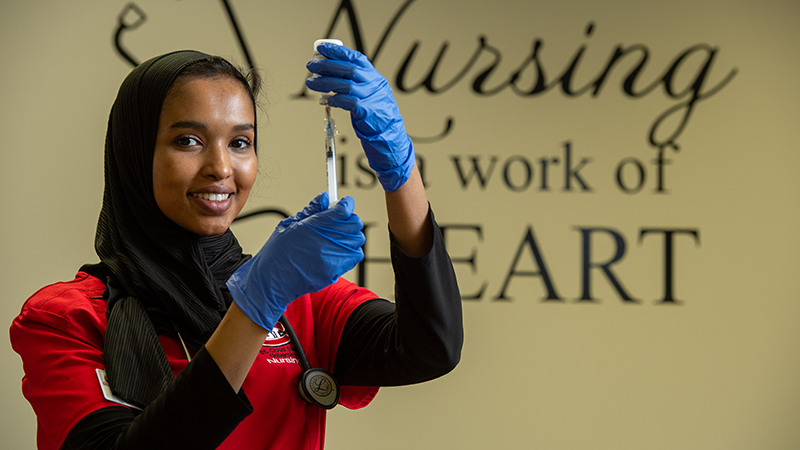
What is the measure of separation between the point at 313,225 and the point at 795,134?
219 centimetres

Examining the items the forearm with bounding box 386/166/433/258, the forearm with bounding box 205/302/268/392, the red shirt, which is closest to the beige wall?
the red shirt

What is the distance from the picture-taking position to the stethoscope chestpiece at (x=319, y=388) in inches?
39.8

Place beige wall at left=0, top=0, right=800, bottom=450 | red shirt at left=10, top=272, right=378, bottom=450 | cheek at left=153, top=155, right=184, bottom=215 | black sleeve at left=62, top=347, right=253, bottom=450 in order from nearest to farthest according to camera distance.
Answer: black sleeve at left=62, top=347, right=253, bottom=450 < red shirt at left=10, top=272, right=378, bottom=450 < cheek at left=153, top=155, right=184, bottom=215 < beige wall at left=0, top=0, right=800, bottom=450

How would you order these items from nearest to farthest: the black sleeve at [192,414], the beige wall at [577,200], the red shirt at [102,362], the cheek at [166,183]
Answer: the black sleeve at [192,414], the red shirt at [102,362], the cheek at [166,183], the beige wall at [577,200]

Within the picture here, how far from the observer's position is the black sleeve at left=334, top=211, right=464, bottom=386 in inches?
36.9

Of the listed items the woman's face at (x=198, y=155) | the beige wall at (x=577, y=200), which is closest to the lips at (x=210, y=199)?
the woman's face at (x=198, y=155)

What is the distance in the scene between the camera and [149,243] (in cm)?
106

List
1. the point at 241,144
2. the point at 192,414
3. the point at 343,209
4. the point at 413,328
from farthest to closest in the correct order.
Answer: the point at 241,144 → the point at 413,328 → the point at 343,209 → the point at 192,414

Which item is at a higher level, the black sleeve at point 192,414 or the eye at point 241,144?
the eye at point 241,144

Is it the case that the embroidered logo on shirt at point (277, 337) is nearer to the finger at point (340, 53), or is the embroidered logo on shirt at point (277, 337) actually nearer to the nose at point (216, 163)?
the nose at point (216, 163)

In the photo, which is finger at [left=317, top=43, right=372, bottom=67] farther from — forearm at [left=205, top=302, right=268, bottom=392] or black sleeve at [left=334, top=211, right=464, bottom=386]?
forearm at [left=205, top=302, right=268, bottom=392]

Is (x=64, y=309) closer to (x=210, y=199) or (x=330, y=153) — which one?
(x=210, y=199)

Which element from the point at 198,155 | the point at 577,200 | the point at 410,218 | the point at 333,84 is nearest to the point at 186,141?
the point at 198,155

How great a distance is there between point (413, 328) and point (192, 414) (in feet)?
1.18
